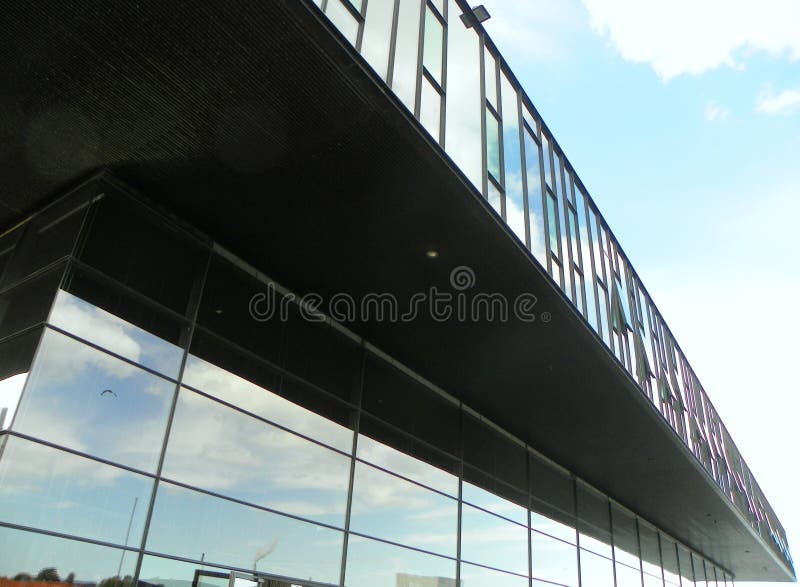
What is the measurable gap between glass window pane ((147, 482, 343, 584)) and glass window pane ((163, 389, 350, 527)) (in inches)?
8.0

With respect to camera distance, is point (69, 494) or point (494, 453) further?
point (494, 453)

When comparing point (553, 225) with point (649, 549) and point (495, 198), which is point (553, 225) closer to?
point (495, 198)

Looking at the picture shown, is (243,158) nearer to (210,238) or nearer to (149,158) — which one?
(149,158)

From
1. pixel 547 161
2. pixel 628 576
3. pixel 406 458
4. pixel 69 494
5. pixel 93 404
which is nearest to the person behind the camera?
pixel 69 494

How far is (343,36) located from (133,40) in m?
2.31

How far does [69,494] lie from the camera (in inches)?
312

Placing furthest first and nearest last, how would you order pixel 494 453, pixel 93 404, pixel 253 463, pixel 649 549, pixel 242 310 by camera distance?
1. pixel 649 549
2. pixel 494 453
3. pixel 242 310
4. pixel 253 463
5. pixel 93 404

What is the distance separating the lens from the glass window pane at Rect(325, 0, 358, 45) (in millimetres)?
7844

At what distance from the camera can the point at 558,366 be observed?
46.0ft

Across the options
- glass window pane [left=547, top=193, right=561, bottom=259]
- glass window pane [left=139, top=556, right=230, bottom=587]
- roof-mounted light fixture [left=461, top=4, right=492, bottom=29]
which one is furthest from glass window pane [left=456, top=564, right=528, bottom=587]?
roof-mounted light fixture [left=461, top=4, right=492, bottom=29]

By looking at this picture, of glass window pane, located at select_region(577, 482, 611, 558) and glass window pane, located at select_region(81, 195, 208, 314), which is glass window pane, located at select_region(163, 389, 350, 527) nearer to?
glass window pane, located at select_region(81, 195, 208, 314)

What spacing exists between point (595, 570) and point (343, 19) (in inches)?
738

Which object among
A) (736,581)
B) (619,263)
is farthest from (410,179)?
(736,581)

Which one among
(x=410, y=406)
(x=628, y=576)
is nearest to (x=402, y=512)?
(x=410, y=406)
